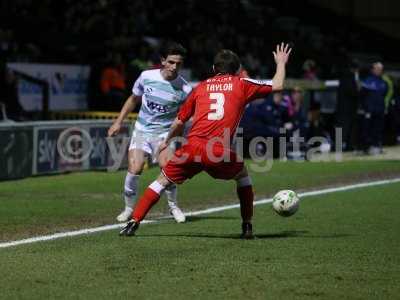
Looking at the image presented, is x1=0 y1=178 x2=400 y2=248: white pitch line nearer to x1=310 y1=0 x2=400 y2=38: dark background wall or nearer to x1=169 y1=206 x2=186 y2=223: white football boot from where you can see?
x1=169 y1=206 x2=186 y2=223: white football boot

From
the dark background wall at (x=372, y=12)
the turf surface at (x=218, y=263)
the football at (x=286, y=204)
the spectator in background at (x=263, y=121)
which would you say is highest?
the dark background wall at (x=372, y=12)

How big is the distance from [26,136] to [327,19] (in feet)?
75.2

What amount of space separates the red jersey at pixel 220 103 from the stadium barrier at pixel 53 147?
24.1 feet

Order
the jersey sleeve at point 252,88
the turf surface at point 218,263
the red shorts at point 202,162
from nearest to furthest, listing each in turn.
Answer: the turf surface at point 218,263, the red shorts at point 202,162, the jersey sleeve at point 252,88

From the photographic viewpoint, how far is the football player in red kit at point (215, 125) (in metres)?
10.6

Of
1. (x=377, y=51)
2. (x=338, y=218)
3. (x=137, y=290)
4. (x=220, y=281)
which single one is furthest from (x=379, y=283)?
(x=377, y=51)

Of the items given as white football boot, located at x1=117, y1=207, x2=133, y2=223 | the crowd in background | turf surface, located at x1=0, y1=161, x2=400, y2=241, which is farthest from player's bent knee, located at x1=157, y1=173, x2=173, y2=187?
the crowd in background

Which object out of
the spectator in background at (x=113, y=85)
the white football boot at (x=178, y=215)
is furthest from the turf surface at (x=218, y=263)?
the spectator in background at (x=113, y=85)

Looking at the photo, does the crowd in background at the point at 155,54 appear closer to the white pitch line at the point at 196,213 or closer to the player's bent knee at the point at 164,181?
the white pitch line at the point at 196,213

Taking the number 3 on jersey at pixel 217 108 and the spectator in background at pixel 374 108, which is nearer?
the number 3 on jersey at pixel 217 108

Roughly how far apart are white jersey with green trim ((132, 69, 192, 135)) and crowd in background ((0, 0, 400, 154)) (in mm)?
9517

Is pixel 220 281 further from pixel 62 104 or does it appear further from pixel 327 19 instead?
pixel 327 19

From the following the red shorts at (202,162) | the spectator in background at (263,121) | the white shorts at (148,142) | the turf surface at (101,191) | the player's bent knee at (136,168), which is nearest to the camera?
the red shorts at (202,162)

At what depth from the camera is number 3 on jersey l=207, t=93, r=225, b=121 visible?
35.0ft
